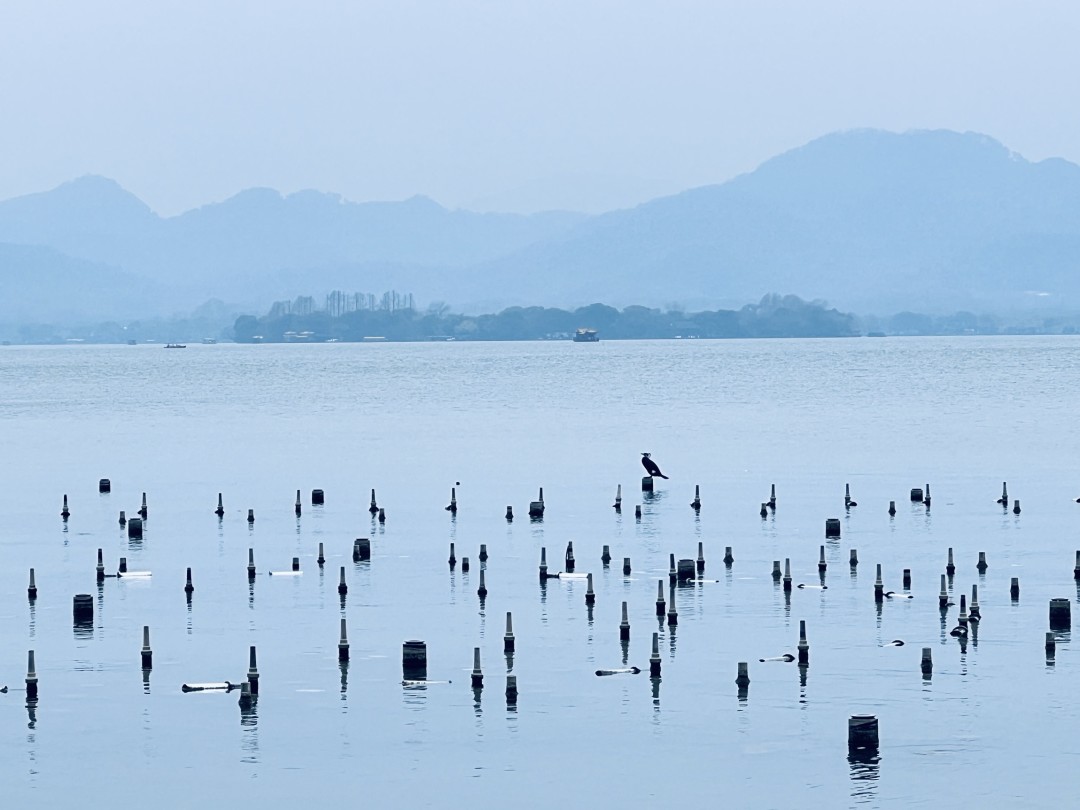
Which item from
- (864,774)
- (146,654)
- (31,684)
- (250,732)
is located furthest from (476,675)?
(864,774)

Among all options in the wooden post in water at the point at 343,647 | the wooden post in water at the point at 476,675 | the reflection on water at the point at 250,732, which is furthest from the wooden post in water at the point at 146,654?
the wooden post in water at the point at 476,675

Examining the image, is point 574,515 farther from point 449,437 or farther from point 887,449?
point 449,437

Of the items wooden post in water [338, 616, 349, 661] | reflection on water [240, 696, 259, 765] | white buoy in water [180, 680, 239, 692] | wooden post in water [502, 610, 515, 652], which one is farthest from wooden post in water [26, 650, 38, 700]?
wooden post in water [502, 610, 515, 652]

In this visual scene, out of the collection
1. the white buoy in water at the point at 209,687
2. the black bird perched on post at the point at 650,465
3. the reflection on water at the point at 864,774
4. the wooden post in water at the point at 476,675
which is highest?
Answer: the black bird perched on post at the point at 650,465

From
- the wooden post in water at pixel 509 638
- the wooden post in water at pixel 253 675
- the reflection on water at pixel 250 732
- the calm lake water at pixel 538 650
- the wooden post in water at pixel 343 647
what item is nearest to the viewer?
the calm lake water at pixel 538 650

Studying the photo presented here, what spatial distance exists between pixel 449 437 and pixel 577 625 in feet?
315

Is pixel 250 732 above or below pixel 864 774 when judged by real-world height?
above

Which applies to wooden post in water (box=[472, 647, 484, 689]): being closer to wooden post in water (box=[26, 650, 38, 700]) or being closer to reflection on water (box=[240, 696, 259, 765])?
reflection on water (box=[240, 696, 259, 765])

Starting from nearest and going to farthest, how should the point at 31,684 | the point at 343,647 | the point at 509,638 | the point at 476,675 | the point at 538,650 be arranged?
the point at 31,684
the point at 476,675
the point at 509,638
the point at 343,647
the point at 538,650

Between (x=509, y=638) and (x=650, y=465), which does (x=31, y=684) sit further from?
(x=650, y=465)

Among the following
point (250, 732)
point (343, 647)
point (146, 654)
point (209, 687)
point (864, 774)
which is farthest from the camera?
point (343, 647)

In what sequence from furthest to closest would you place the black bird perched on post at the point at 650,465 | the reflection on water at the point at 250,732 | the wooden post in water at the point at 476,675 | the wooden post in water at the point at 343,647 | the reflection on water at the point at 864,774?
the black bird perched on post at the point at 650,465
the wooden post in water at the point at 343,647
the wooden post in water at the point at 476,675
the reflection on water at the point at 250,732
the reflection on water at the point at 864,774

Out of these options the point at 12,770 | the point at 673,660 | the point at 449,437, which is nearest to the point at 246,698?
the point at 12,770

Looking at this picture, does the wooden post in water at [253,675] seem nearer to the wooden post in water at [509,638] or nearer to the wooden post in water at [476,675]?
the wooden post in water at [476,675]
